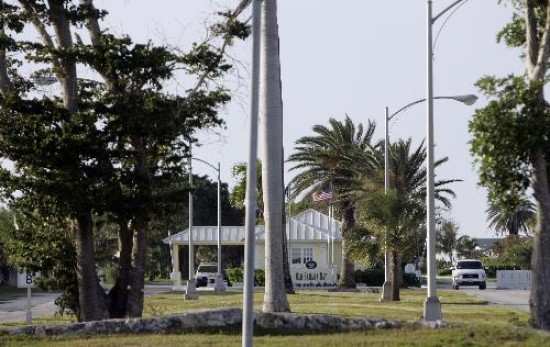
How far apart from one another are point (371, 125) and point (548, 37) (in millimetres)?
42253

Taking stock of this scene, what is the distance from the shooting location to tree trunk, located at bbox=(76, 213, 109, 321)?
25000 millimetres

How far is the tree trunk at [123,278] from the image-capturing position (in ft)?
85.2

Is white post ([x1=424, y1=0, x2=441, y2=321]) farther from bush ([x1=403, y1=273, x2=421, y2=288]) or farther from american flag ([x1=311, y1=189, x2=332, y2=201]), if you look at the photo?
bush ([x1=403, y1=273, x2=421, y2=288])

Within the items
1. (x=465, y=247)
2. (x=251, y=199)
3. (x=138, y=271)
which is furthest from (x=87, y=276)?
(x=465, y=247)

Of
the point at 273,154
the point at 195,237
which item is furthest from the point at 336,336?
the point at 195,237

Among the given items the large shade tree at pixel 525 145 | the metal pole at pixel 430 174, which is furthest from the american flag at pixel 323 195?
the large shade tree at pixel 525 145

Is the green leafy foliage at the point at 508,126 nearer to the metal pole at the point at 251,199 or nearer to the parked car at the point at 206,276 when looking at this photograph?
the metal pole at the point at 251,199

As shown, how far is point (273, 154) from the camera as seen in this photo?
24156 millimetres

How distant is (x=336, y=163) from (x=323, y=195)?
4.23 m

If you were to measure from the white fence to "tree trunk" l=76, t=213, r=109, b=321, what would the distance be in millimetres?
49143

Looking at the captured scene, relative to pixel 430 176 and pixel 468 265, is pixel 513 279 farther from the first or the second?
pixel 430 176

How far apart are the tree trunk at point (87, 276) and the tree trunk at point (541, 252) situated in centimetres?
1038

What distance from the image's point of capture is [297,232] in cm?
7244

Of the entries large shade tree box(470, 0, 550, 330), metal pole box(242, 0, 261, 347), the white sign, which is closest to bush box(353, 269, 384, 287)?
the white sign
